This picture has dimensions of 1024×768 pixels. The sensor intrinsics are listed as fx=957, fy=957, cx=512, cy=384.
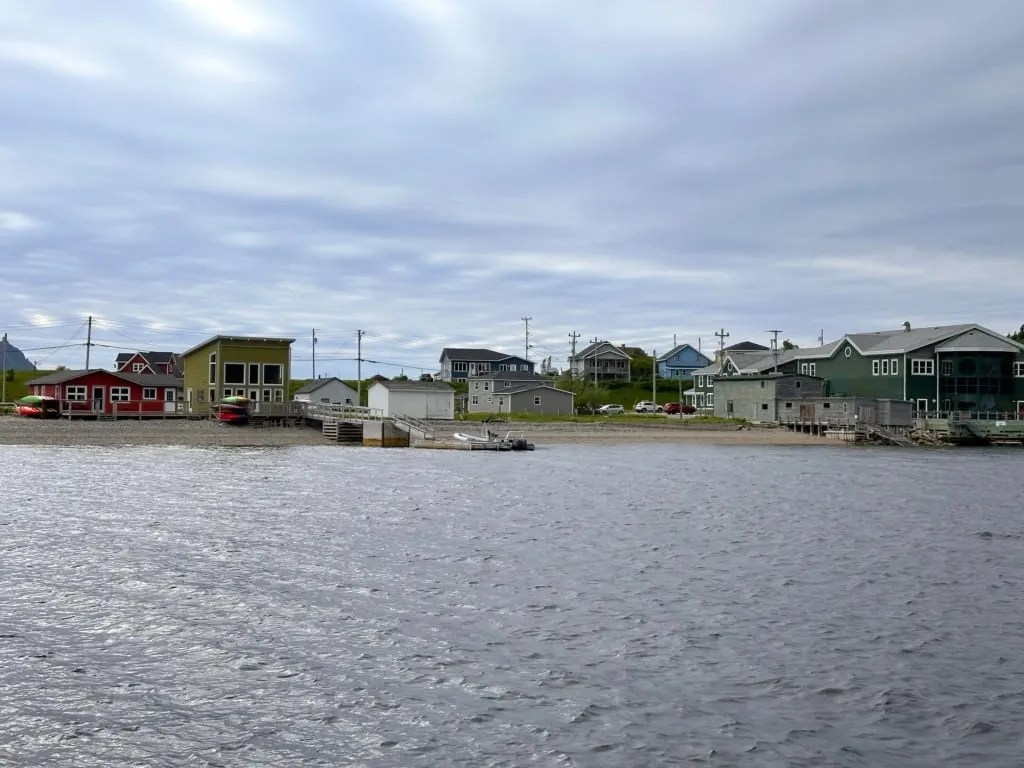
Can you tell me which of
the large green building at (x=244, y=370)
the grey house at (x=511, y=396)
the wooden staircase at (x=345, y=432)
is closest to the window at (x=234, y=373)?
the large green building at (x=244, y=370)

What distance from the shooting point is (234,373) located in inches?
3130

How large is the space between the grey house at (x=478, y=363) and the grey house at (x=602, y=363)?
1497 cm

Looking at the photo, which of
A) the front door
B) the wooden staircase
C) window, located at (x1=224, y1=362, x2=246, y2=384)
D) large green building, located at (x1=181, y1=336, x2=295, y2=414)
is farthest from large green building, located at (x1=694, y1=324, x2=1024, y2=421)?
the front door

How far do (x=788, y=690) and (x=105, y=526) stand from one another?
2207 centimetres

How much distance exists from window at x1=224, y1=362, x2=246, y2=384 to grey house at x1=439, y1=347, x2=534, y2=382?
2418 inches

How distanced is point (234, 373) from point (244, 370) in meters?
0.84

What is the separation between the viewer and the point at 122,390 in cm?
8175

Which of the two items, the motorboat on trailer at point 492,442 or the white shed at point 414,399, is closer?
the motorboat on trailer at point 492,442

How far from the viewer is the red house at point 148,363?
12062cm

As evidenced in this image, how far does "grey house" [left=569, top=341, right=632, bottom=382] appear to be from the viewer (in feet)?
501

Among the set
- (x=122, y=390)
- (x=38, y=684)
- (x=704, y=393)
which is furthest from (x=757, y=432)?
(x=38, y=684)

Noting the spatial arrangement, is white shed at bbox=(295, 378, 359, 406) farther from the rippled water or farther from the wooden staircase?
the rippled water

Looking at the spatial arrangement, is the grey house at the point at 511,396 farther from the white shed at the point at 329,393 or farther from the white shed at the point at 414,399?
the white shed at the point at 414,399

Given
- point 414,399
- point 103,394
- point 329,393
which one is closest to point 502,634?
point 414,399
